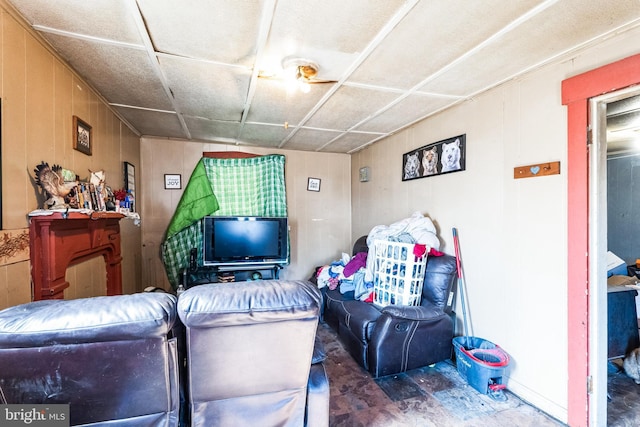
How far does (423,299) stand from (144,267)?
333cm

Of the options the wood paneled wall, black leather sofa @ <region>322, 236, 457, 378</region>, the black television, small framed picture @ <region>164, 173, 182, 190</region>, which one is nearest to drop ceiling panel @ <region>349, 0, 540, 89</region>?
black leather sofa @ <region>322, 236, 457, 378</region>

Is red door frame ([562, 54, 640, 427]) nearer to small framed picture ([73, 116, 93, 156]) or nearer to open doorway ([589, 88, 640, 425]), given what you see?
open doorway ([589, 88, 640, 425])

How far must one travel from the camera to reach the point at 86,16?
1.34m

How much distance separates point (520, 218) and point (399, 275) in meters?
1.00

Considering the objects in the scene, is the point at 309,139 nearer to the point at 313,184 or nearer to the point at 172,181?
the point at 313,184

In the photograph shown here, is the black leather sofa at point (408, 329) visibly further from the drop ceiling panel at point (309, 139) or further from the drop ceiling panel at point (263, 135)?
the drop ceiling panel at point (263, 135)

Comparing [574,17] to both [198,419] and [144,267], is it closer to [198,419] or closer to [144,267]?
[198,419]

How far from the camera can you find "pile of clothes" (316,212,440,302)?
2.59m

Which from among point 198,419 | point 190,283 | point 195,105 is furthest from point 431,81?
point 190,283

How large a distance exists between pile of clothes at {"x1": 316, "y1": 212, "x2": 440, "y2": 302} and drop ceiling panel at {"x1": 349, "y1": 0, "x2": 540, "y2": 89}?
4.30 ft

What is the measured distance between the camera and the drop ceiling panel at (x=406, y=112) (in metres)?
2.34

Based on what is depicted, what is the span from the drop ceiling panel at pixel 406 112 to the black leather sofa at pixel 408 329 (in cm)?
134

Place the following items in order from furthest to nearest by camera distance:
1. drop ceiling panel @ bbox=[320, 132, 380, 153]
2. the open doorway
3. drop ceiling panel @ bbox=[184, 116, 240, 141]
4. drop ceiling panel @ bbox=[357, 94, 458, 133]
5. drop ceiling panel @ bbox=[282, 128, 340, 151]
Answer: drop ceiling panel @ bbox=[320, 132, 380, 153]
drop ceiling panel @ bbox=[282, 128, 340, 151]
drop ceiling panel @ bbox=[184, 116, 240, 141]
drop ceiling panel @ bbox=[357, 94, 458, 133]
the open doorway

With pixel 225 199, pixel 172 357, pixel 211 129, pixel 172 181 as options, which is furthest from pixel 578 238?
pixel 172 181
